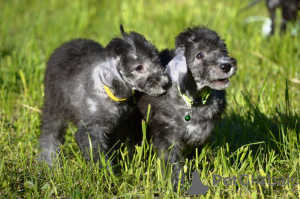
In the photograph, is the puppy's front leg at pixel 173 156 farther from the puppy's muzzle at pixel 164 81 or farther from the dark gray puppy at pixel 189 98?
the puppy's muzzle at pixel 164 81

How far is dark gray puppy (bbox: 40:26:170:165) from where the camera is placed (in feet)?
13.8

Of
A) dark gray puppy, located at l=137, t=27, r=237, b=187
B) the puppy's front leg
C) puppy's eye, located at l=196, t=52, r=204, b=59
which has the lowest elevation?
the puppy's front leg

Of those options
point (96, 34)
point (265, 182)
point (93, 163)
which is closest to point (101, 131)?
point (93, 163)

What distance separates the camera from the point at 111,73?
4.18 m

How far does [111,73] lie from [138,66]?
27 centimetres

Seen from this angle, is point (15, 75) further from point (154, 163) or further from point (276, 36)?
point (276, 36)

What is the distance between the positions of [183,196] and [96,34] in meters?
5.78

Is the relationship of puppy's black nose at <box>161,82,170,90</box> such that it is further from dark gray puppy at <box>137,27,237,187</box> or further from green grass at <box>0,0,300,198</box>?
green grass at <box>0,0,300,198</box>

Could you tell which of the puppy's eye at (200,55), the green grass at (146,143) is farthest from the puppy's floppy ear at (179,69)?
the green grass at (146,143)

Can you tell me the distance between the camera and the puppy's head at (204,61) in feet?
13.4

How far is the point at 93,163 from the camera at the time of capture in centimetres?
421

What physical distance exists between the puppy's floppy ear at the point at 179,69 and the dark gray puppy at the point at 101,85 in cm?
8

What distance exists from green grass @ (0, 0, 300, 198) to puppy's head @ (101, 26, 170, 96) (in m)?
0.65

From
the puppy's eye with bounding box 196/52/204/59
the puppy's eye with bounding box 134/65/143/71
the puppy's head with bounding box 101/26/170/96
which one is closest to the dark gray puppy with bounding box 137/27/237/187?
the puppy's eye with bounding box 196/52/204/59
